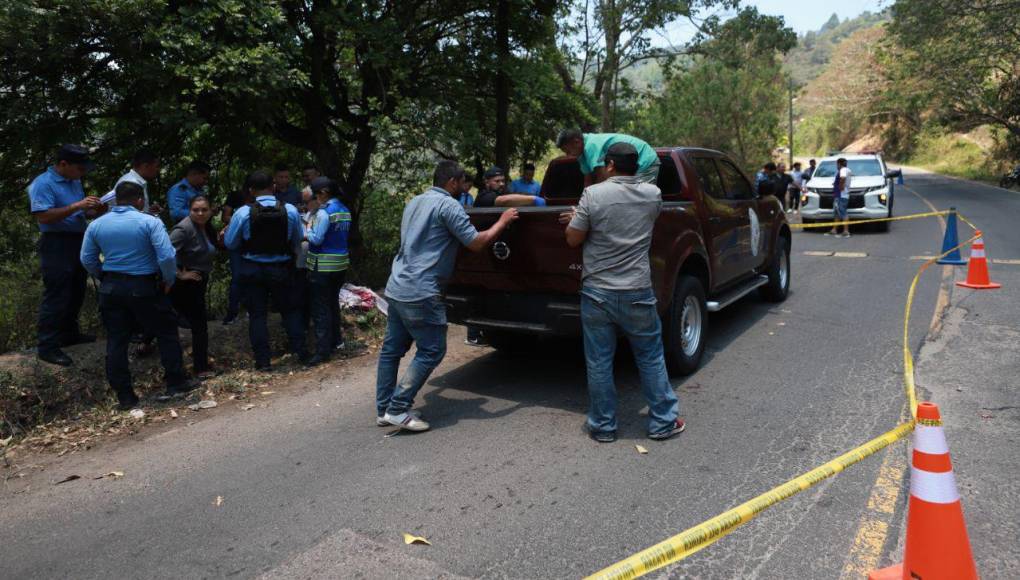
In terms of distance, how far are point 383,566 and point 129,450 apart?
8.52ft

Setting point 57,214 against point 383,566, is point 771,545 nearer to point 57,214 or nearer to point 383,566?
point 383,566

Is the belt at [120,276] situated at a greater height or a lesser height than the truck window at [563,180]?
lesser

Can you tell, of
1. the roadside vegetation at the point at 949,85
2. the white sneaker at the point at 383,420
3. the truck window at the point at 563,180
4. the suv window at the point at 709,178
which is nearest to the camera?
the white sneaker at the point at 383,420

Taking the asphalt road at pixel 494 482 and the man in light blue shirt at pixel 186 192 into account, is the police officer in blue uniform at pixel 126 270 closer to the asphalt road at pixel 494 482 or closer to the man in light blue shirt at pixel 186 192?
the asphalt road at pixel 494 482

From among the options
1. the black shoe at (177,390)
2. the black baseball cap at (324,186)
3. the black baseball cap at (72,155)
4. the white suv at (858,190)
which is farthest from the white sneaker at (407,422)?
the white suv at (858,190)

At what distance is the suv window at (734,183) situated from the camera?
23.1 ft

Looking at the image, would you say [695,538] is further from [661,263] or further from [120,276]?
[120,276]

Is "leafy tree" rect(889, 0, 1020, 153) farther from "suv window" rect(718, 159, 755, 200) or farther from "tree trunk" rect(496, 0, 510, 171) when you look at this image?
"suv window" rect(718, 159, 755, 200)

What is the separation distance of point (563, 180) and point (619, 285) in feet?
9.03

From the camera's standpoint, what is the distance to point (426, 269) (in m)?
4.66

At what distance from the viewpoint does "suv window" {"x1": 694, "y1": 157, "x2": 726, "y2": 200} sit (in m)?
6.40

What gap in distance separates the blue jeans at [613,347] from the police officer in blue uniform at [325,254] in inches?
112

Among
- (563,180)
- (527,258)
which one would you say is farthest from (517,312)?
(563,180)

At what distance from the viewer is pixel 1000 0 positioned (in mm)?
26047
